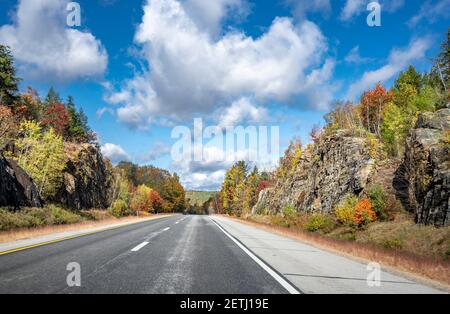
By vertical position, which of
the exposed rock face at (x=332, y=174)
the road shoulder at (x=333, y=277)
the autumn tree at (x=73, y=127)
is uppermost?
the autumn tree at (x=73, y=127)

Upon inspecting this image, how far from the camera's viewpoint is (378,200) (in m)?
22.2

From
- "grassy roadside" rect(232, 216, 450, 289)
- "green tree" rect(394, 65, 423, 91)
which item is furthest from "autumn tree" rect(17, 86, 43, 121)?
"green tree" rect(394, 65, 423, 91)

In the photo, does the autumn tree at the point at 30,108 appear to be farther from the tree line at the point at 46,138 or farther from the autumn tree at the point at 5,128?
the autumn tree at the point at 5,128

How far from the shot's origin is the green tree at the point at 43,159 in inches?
1476

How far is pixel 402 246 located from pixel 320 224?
9.18m

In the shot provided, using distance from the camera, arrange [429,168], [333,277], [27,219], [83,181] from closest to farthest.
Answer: [333,277] → [429,168] → [27,219] → [83,181]

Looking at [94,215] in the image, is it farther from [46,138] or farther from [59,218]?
[59,218]

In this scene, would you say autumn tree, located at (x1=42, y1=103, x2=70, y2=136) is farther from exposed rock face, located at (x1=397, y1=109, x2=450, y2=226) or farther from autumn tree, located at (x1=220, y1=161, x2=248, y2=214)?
exposed rock face, located at (x1=397, y1=109, x2=450, y2=226)

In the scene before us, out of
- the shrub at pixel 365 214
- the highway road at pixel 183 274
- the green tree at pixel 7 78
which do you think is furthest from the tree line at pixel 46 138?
the shrub at pixel 365 214

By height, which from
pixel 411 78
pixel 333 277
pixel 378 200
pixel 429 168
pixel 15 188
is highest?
pixel 411 78

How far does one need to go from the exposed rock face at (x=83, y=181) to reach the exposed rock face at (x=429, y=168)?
38.9 metres

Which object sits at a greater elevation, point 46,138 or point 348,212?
point 46,138

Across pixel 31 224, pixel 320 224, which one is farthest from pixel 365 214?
pixel 31 224
